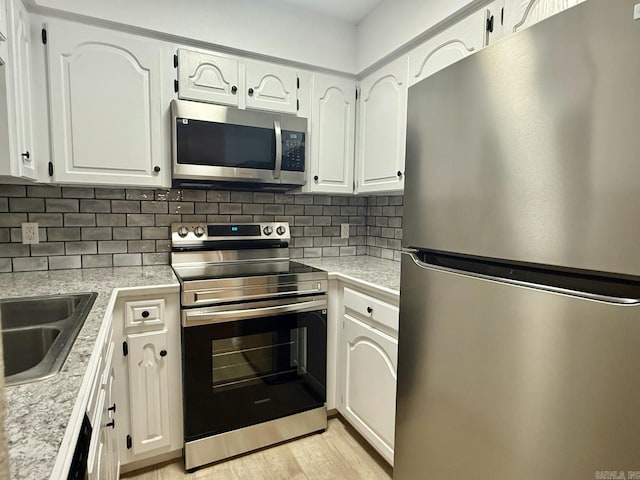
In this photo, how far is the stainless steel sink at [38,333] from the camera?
784 mm

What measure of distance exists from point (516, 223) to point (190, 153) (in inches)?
58.6

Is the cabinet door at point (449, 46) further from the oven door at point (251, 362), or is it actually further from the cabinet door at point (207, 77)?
the oven door at point (251, 362)

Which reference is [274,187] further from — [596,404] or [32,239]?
[596,404]

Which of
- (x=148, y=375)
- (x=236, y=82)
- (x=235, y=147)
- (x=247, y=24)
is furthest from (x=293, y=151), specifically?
(x=148, y=375)

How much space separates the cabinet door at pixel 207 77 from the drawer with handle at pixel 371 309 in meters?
1.21

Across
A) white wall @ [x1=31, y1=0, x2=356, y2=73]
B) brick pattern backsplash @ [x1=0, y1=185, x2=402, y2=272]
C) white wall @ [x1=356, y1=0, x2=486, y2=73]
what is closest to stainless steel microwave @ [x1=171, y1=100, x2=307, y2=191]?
brick pattern backsplash @ [x1=0, y1=185, x2=402, y2=272]

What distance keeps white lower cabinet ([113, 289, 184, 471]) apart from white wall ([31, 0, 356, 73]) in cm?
128

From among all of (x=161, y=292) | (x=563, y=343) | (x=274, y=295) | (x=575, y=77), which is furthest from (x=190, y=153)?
(x=563, y=343)

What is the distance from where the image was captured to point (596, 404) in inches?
27.8

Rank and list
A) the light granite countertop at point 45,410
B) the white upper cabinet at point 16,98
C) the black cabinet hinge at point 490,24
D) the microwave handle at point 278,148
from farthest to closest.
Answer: the microwave handle at point 278,148
the black cabinet hinge at point 490,24
the white upper cabinet at point 16,98
the light granite countertop at point 45,410

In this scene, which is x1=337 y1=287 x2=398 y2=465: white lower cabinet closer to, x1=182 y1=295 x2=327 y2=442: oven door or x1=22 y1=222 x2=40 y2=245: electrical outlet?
x1=182 y1=295 x2=327 y2=442: oven door

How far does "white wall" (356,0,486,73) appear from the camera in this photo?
1.57 meters

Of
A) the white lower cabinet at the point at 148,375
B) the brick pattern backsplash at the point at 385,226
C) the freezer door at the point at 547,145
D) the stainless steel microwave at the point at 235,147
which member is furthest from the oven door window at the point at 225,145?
the freezer door at the point at 547,145

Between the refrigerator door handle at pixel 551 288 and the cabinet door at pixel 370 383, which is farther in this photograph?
the cabinet door at pixel 370 383
